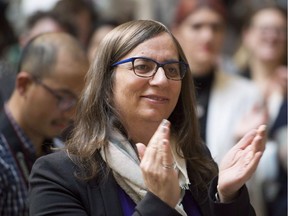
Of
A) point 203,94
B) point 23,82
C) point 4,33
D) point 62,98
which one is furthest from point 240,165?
point 4,33

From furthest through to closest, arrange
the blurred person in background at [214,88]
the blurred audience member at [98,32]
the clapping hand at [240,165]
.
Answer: the blurred audience member at [98,32]
the blurred person in background at [214,88]
the clapping hand at [240,165]

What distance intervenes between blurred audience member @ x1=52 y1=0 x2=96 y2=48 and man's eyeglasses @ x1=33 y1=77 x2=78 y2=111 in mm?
2372

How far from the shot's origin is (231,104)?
4.62 metres

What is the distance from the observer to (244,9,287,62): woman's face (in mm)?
5457

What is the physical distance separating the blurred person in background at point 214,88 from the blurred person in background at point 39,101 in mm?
921

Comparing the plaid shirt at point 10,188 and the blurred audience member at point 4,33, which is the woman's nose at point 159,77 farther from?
the blurred audience member at point 4,33

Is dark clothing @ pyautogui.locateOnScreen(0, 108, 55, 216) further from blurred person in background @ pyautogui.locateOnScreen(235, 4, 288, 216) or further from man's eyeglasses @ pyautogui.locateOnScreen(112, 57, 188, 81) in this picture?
blurred person in background @ pyautogui.locateOnScreen(235, 4, 288, 216)

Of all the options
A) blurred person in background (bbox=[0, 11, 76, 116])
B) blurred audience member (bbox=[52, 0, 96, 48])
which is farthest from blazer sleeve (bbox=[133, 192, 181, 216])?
blurred audience member (bbox=[52, 0, 96, 48])

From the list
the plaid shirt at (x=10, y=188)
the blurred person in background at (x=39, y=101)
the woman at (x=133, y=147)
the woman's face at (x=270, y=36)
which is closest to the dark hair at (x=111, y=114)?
the woman at (x=133, y=147)

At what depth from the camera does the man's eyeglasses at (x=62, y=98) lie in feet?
11.5

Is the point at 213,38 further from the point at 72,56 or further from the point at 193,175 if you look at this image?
the point at 193,175

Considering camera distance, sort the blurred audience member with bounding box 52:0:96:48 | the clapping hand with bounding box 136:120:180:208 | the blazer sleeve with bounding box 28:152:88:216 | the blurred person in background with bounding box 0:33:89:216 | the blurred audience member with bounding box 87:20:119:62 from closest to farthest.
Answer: the clapping hand with bounding box 136:120:180:208 < the blazer sleeve with bounding box 28:152:88:216 < the blurred person in background with bounding box 0:33:89:216 < the blurred audience member with bounding box 87:20:119:62 < the blurred audience member with bounding box 52:0:96:48

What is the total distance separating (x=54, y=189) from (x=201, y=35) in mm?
2750

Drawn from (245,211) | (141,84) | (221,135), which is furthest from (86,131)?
(221,135)
